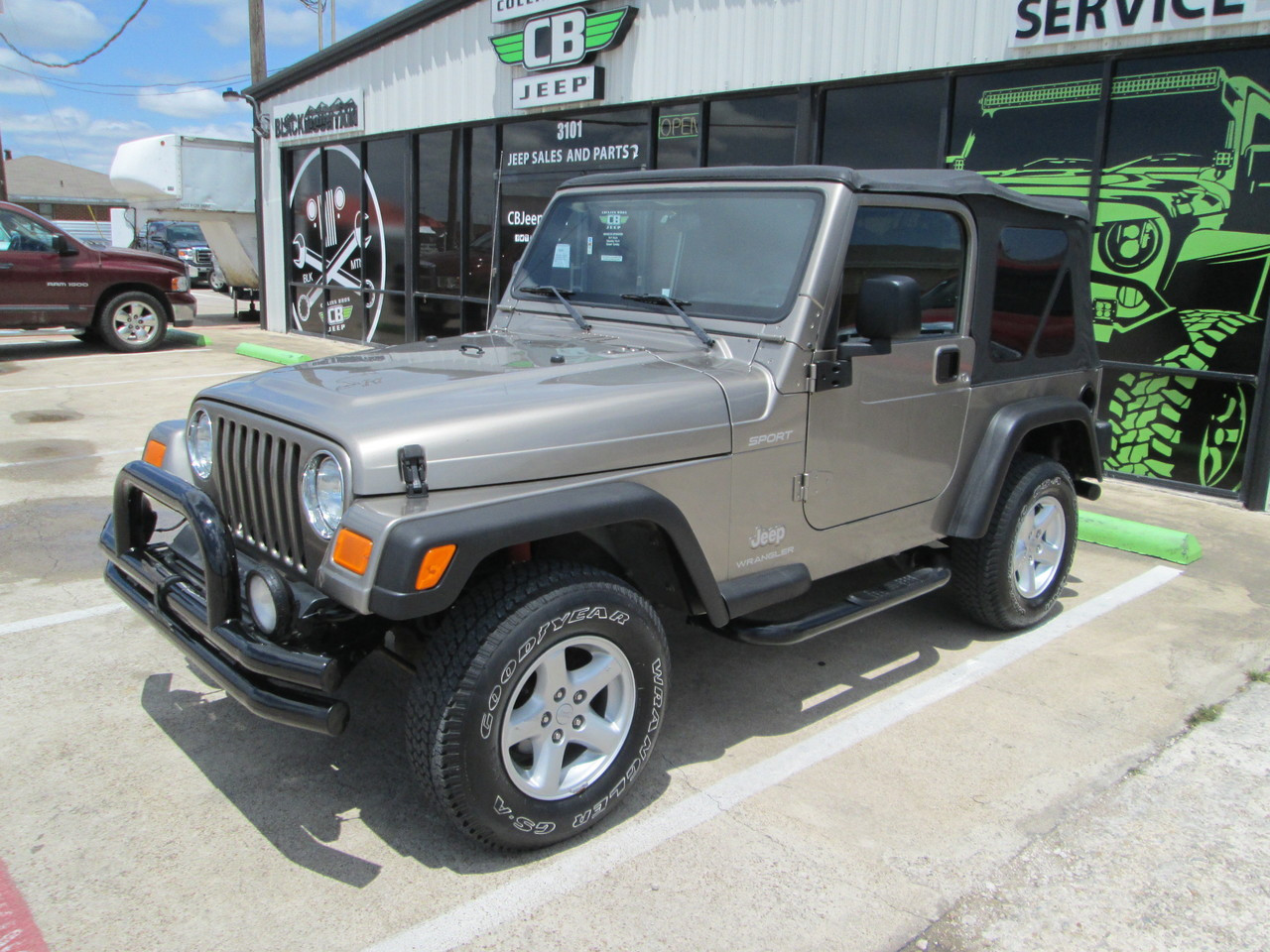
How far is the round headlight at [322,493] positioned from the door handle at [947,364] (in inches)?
95.3

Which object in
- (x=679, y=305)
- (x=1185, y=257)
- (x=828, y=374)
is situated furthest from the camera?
(x=1185, y=257)

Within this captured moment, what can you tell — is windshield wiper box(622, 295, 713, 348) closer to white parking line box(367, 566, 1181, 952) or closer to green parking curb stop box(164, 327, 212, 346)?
white parking line box(367, 566, 1181, 952)

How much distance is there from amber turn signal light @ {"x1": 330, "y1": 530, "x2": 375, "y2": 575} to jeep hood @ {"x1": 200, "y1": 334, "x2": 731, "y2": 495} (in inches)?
5.0

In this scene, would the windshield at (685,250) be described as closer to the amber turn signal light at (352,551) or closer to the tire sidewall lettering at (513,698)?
the tire sidewall lettering at (513,698)

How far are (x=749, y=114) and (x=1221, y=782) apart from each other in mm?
7328

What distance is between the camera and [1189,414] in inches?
281

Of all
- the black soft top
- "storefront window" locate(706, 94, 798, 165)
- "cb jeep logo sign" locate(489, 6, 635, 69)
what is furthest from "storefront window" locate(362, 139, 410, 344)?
the black soft top

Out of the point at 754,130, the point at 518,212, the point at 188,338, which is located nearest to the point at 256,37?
the point at 188,338

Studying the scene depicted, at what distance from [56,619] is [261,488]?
7.52ft

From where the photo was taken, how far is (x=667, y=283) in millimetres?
3885

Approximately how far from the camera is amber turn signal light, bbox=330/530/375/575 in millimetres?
2545

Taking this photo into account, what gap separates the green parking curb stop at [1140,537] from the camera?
19.1 ft

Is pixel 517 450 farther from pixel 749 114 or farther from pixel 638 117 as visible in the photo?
pixel 638 117

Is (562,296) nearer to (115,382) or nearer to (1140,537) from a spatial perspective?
(1140,537)
